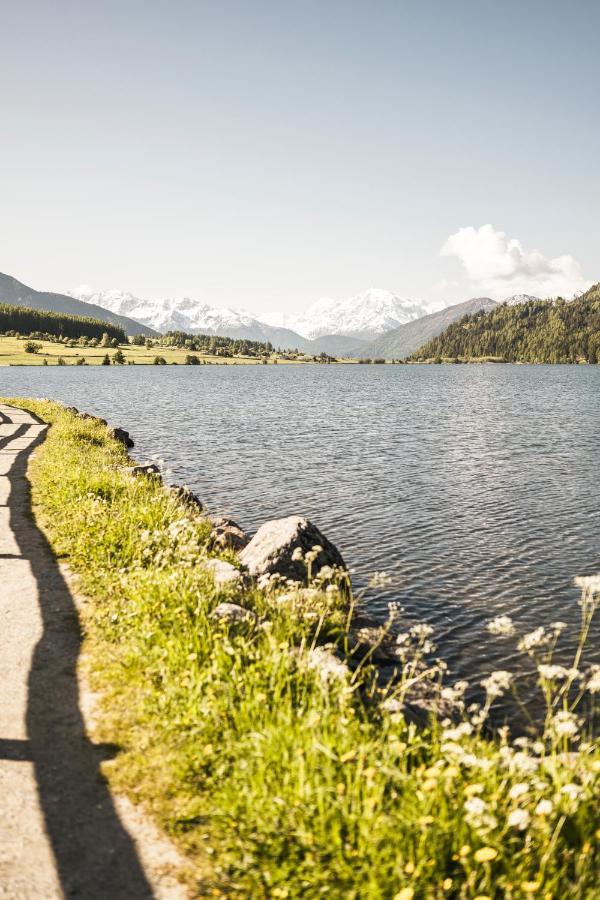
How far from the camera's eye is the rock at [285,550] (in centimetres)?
1552

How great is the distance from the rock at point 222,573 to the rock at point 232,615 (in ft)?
4.32

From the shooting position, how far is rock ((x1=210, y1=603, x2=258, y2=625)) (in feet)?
33.0

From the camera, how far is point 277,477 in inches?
1426

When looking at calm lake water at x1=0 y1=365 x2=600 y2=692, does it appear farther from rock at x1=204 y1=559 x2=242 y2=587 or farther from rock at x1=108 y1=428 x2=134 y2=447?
rock at x1=204 y1=559 x2=242 y2=587

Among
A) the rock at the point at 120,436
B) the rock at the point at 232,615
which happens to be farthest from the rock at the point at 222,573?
the rock at the point at 120,436

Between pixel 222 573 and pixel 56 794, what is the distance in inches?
251

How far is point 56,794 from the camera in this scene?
695 cm

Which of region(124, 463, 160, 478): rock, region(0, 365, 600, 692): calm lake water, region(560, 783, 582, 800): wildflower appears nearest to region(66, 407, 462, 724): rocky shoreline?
region(0, 365, 600, 692): calm lake water

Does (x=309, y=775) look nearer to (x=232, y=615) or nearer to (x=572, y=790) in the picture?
(x=572, y=790)

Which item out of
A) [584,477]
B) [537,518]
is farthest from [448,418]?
[537,518]

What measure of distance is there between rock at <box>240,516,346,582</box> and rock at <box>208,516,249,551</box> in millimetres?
1235

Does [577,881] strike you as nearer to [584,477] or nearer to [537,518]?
[537,518]

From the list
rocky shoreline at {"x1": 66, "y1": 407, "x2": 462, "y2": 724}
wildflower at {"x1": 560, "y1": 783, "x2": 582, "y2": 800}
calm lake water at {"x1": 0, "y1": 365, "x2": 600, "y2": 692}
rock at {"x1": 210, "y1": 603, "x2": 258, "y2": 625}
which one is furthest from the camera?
calm lake water at {"x1": 0, "y1": 365, "x2": 600, "y2": 692}

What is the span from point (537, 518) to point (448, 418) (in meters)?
46.4
